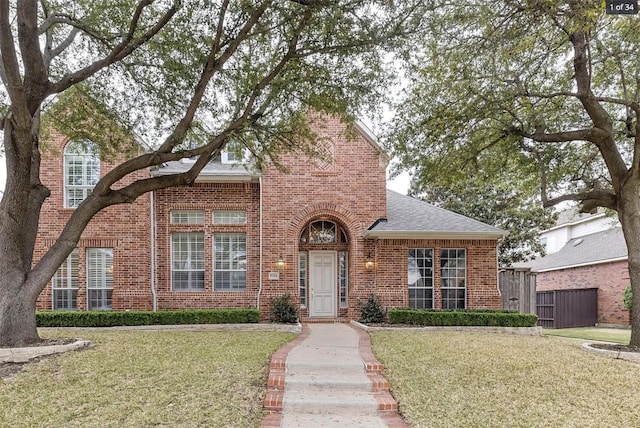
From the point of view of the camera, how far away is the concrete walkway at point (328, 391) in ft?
17.9

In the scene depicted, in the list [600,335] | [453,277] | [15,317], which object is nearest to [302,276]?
[453,277]

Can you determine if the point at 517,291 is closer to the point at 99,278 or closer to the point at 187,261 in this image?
the point at 187,261

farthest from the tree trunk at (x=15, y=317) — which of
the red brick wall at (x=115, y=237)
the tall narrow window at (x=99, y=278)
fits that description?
the tall narrow window at (x=99, y=278)

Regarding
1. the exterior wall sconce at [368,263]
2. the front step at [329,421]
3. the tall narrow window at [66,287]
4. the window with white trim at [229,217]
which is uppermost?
the window with white trim at [229,217]

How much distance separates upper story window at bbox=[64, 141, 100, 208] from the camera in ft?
44.3

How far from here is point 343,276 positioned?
14406 mm

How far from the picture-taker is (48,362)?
274 inches

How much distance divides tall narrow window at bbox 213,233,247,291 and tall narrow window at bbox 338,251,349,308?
3238 mm

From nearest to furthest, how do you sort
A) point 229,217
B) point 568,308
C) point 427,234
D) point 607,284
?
point 427,234
point 229,217
point 568,308
point 607,284

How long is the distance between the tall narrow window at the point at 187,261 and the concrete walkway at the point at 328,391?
252 inches

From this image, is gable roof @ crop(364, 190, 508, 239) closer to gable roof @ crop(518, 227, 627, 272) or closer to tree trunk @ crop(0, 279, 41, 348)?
gable roof @ crop(518, 227, 627, 272)

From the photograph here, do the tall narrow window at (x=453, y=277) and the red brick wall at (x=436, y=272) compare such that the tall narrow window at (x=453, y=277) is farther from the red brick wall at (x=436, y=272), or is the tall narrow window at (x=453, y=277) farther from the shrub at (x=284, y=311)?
the shrub at (x=284, y=311)

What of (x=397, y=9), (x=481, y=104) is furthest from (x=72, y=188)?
(x=481, y=104)

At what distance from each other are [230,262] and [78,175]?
18.6 ft
